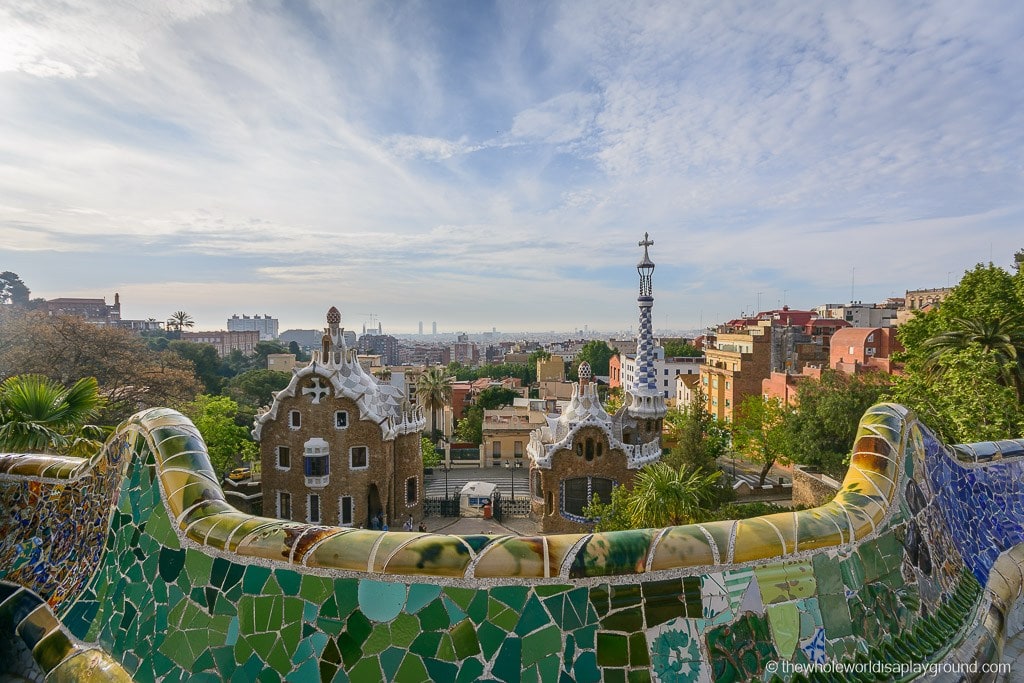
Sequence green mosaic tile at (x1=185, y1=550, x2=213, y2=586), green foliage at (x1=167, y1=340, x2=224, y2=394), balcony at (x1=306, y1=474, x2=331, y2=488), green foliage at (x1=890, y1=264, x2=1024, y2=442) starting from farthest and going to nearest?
green foliage at (x1=167, y1=340, x2=224, y2=394) → balcony at (x1=306, y1=474, x2=331, y2=488) → green foliage at (x1=890, y1=264, x2=1024, y2=442) → green mosaic tile at (x1=185, y1=550, x2=213, y2=586)

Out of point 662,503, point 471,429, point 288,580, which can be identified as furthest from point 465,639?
point 471,429

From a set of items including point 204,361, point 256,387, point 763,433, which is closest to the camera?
point 763,433

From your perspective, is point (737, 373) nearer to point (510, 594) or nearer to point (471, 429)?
point (471, 429)

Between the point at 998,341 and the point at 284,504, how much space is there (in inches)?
813

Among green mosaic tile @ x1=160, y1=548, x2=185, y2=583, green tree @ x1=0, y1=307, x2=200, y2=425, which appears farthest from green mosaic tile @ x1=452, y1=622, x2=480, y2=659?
green tree @ x1=0, y1=307, x2=200, y2=425

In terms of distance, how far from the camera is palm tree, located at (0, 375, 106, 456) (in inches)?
283

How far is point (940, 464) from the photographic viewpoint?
4852mm

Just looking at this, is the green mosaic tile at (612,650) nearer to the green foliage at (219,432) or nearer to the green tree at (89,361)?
the green foliage at (219,432)

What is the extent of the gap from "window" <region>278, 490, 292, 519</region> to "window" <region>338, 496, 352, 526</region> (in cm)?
151

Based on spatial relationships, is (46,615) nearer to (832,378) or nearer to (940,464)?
(940,464)

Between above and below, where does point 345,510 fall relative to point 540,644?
below

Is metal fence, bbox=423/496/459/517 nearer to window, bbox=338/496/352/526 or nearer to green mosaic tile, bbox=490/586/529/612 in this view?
window, bbox=338/496/352/526

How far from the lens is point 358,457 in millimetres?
18031

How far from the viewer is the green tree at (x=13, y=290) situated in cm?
4872
